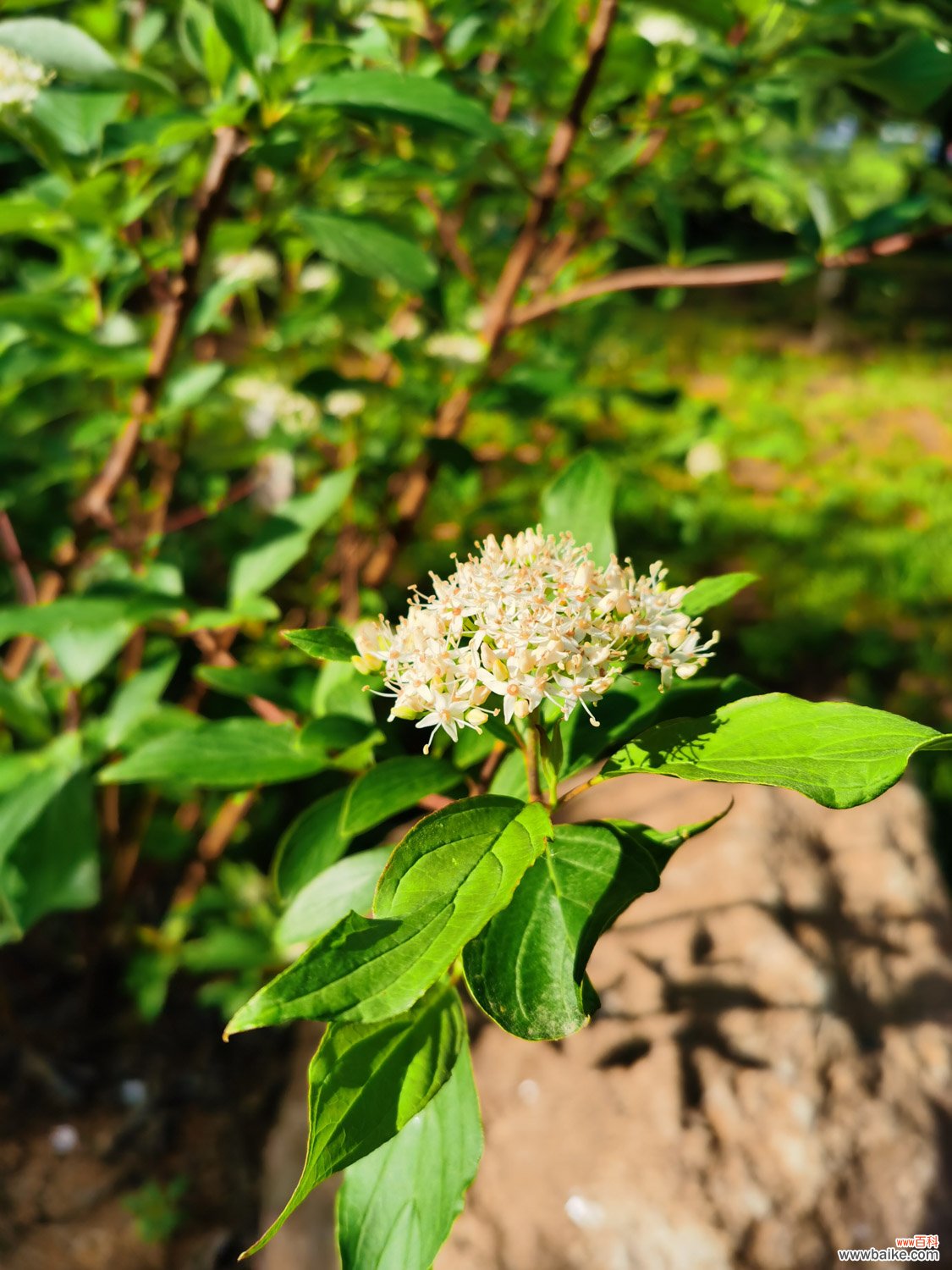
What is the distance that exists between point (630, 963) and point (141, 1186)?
92 centimetres

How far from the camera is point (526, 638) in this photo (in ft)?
2.05

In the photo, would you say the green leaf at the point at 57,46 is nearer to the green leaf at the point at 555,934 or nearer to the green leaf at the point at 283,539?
the green leaf at the point at 283,539

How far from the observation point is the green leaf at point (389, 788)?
697 mm

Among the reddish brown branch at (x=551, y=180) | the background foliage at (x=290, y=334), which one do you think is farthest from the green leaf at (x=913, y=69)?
the reddish brown branch at (x=551, y=180)

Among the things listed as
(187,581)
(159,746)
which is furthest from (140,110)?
(187,581)

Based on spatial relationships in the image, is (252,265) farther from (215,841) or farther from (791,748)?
(791,748)

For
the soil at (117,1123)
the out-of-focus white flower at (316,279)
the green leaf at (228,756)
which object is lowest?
the soil at (117,1123)

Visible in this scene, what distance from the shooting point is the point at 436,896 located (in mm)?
526

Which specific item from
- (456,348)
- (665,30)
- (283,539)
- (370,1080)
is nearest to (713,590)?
(370,1080)

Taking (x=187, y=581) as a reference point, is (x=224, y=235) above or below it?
above

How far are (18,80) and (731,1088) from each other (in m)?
1.55

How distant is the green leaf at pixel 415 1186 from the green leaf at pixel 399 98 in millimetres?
781

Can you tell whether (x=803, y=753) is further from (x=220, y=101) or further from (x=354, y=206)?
(x=354, y=206)

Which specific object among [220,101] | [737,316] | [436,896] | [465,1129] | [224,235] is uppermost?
[220,101]
